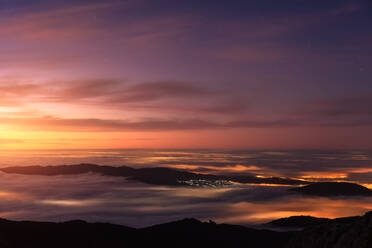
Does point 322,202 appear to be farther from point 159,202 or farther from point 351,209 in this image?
point 159,202

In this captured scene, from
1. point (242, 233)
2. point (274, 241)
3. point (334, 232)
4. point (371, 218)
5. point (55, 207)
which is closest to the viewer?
point (371, 218)

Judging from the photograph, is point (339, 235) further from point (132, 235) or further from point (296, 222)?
point (296, 222)

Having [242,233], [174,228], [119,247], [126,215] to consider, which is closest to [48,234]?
[119,247]

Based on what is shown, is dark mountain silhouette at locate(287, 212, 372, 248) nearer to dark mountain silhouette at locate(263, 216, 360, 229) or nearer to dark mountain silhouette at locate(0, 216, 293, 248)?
dark mountain silhouette at locate(0, 216, 293, 248)

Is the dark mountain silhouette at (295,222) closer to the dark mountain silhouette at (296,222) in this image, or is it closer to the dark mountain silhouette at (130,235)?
the dark mountain silhouette at (296,222)

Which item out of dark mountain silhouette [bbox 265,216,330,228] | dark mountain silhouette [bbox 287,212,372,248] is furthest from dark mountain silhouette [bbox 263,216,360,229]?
dark mountain silhouette [bbox 287,212,372,248]

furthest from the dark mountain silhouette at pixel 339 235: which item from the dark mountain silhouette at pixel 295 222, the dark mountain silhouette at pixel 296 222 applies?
the dark mountain silhouette at pixel 296 222
